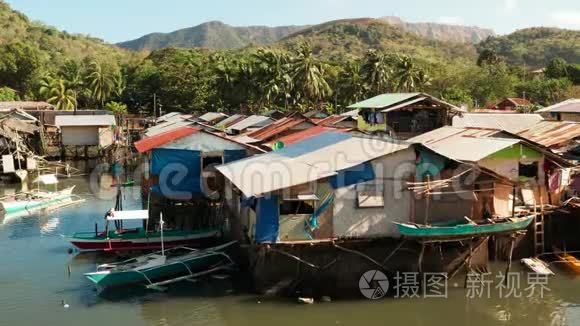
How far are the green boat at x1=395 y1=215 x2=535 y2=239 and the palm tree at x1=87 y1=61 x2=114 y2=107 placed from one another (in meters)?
→ 58.8

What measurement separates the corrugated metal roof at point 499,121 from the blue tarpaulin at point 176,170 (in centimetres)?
1513

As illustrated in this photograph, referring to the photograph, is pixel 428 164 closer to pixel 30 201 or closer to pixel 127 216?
pixel 127 216

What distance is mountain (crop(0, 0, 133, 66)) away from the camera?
314 feet

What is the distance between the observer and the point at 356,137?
19.3 m

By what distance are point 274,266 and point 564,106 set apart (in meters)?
27.3

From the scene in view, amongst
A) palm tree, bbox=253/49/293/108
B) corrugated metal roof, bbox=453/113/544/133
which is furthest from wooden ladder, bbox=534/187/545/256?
palm tree, bbox=253/49/293/108

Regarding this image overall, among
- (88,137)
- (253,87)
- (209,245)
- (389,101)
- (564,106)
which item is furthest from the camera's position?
(253,87)

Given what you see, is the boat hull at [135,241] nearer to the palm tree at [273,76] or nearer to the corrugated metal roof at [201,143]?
the corrugated metal roof at [201,143]

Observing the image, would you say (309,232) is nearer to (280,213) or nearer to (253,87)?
(280,213)

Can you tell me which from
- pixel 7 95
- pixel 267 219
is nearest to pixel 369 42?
pixel 7 95

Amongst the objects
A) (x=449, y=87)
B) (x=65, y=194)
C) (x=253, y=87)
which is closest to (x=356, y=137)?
(x=65, y=194)

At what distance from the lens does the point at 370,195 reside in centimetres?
1650

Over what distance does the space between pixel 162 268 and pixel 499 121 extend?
21.2 metres

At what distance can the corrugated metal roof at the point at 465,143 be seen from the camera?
A: 1923 cm
